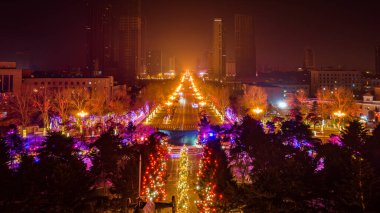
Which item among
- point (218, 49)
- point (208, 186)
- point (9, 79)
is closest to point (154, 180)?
point (208, 186)

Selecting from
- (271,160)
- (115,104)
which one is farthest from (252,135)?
(115,104)

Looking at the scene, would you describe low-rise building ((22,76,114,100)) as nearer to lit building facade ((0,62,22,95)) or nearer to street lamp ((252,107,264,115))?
lit building facade ((0,62,22,95))

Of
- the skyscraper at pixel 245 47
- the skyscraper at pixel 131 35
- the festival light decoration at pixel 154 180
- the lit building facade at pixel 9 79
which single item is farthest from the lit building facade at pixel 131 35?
the festival light decoration at pixel 154 180

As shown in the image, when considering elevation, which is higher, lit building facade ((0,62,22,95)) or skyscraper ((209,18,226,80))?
skyscraper ((209,18,226,80))

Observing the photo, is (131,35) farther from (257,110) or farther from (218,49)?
(257,110)

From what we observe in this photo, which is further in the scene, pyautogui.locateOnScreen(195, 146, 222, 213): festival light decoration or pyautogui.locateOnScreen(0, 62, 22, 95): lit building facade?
pyautogui.locateOnScreen(0, 62, 22, 95): lit building facade

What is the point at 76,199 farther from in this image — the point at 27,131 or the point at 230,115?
the point at 230,115

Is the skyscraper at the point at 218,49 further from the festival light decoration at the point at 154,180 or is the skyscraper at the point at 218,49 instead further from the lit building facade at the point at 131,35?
the festival light decoration at the point at 154,180

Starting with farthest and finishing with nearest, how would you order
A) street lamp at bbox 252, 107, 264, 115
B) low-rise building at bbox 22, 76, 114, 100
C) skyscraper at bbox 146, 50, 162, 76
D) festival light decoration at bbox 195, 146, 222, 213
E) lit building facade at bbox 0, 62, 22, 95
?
skyscraper at bbox 146, 50, 162, 76 < low-rise building at bbox 22, 76, 114, 100 < lit building facade at bbox 0, 62, 22, 95 < street lamp at bbox 252, 107, 264, 115 < festival light decoration at bbox 195, 146, 222, 213

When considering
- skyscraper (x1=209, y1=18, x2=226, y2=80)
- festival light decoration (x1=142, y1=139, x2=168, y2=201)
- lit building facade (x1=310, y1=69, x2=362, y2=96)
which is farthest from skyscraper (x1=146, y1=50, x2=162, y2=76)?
festival light decoration (x1=142, y1=139, x2=168, y2=201)
